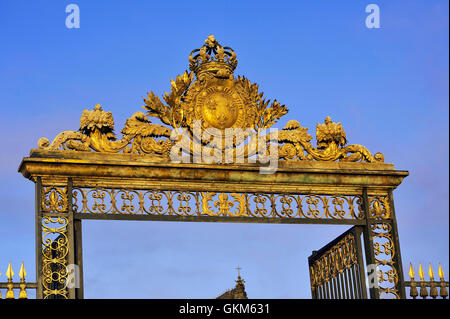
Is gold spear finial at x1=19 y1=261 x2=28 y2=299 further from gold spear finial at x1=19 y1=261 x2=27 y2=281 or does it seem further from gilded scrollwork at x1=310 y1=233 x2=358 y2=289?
gilded scrollwork at x1=310 y1=233 x2=358 y2=289

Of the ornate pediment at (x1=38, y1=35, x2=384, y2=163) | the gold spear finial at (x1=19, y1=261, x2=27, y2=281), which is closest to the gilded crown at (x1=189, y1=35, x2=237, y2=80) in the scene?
the ornate pediment at (x1=38, y1=35, x2=384, y2=163)

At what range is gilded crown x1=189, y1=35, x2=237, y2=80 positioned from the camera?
55.3 ft

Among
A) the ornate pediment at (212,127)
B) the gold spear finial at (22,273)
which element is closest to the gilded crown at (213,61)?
the ornate pediment at (212,127)

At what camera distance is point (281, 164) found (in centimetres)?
1659

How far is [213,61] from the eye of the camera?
16984mm

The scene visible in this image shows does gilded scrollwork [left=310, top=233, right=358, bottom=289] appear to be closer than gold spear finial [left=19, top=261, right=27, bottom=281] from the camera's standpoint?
No

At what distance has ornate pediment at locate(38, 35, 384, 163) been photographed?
16109 millimetres

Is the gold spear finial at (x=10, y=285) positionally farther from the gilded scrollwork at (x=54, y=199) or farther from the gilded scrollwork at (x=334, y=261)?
the gilded scrollwork at (x=334, y=261)

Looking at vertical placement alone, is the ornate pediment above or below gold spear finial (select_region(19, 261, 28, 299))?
above

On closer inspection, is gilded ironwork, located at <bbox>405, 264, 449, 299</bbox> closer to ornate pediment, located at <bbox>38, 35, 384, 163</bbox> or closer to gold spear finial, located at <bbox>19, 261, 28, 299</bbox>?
ornate pediment, located at <bbox>38, 35, 384, 163</bbox>

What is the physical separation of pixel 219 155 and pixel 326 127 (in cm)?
213

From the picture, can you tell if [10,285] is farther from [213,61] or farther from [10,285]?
[213,61]

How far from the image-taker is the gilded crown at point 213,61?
16859mm

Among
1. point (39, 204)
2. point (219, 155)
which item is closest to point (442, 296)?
point (219, 155)
